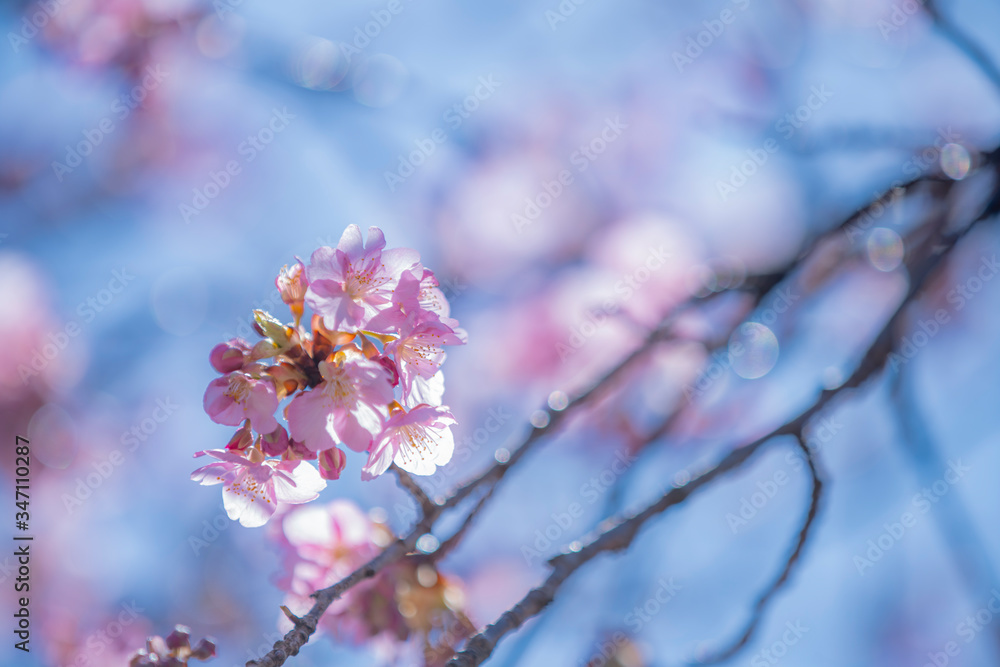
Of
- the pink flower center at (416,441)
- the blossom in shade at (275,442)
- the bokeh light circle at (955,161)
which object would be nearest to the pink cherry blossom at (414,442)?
the pink flower center at (416,441)

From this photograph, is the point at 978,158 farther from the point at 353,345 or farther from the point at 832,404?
the point at 353,345

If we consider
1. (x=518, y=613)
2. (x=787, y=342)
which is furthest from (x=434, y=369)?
(x=787, y=342)

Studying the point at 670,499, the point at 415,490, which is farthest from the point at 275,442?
the point at 670,499

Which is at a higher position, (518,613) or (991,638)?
(518,613)

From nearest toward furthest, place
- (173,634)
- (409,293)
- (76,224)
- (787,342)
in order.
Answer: (409,293) → (173,634) → (787,342) → (76,224)

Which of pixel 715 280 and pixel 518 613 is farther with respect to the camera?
pixel 715 280

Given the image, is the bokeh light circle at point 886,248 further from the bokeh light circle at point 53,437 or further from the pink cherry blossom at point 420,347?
the bokeh light circle at point 53,437

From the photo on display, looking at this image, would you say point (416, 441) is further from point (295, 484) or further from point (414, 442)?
point (295, 484)
